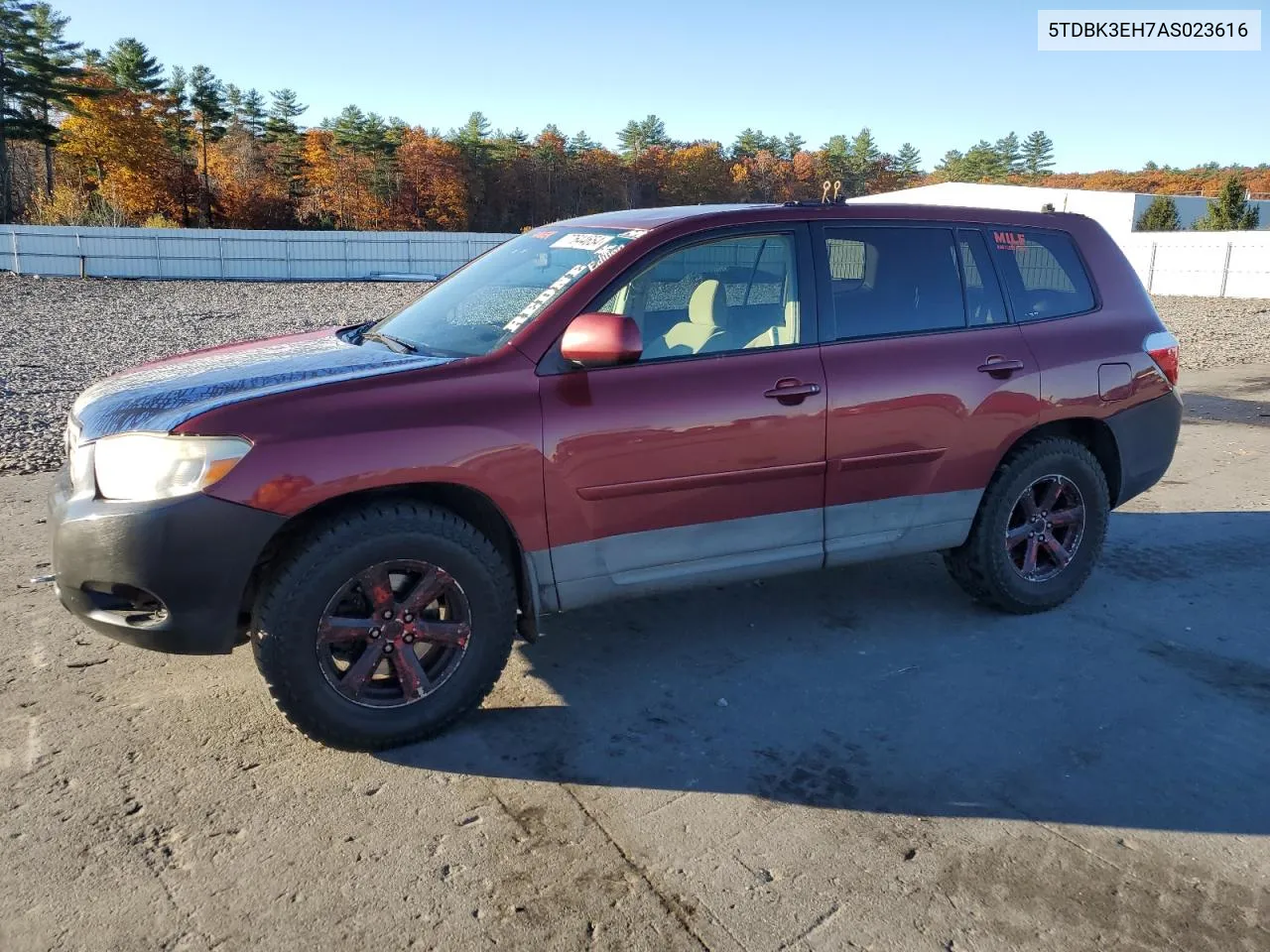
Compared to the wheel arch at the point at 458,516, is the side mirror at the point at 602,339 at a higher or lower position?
higher

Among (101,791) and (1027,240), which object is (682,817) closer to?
(101,791)

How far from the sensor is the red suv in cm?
316

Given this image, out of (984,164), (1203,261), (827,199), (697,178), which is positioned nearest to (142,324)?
(827,199)

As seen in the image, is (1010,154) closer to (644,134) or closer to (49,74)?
(644,134)

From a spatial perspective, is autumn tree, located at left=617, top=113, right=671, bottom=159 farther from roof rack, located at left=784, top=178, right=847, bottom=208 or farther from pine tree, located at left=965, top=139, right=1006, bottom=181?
roof rack, located at left=784, top=178, right=847, bottom=208

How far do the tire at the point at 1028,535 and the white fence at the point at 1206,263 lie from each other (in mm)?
28161

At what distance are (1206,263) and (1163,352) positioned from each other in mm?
31516

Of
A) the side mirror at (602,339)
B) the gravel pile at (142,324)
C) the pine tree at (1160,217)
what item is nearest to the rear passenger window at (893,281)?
the side mirror at (602,339)

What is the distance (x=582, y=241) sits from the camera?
4.11 m

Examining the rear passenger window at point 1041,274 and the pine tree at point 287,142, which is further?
the pine tree at point 287,142

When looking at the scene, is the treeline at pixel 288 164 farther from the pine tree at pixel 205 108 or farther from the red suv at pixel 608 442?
the red suv at pixel 608 442

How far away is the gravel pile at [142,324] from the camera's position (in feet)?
30.2

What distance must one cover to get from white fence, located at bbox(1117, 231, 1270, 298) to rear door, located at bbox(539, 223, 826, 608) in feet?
96.5

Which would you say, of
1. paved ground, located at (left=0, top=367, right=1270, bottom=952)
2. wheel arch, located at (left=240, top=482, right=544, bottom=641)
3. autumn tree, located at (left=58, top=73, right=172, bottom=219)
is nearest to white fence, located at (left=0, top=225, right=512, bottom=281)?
paved ground, located at (left=0, top=367, right=1270, bottom=952)
